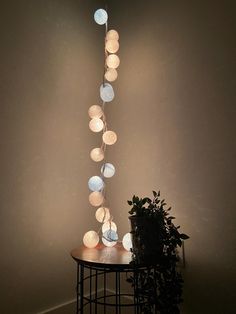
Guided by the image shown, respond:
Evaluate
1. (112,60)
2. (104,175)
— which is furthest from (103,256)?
(112,60)

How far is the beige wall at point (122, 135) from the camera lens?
156 cm

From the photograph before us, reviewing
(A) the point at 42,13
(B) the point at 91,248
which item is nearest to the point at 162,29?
(A) the point at 42,13

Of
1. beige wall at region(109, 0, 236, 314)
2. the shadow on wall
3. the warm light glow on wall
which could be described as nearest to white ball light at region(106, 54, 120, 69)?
the warm light glow on wall

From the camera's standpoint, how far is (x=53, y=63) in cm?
192

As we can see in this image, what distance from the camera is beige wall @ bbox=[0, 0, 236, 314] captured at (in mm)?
1564

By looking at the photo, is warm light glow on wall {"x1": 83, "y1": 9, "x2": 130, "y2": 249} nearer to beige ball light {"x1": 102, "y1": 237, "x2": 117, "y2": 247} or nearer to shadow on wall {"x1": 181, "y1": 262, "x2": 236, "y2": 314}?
beige ball light {"x1": 102, "y1": 237, "x2": 117, "y2": 247}

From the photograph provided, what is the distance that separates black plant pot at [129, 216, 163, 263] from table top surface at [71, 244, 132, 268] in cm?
8

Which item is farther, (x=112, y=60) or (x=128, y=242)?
(x=112, y=60)

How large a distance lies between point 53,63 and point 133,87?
1.84 feet

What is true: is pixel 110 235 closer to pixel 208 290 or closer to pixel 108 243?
pixel 108 243

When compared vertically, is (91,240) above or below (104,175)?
below

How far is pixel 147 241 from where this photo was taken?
1394 millimetres

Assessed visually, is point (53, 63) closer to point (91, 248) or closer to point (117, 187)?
point (117, 187)

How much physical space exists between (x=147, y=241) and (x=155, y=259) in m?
0.09
